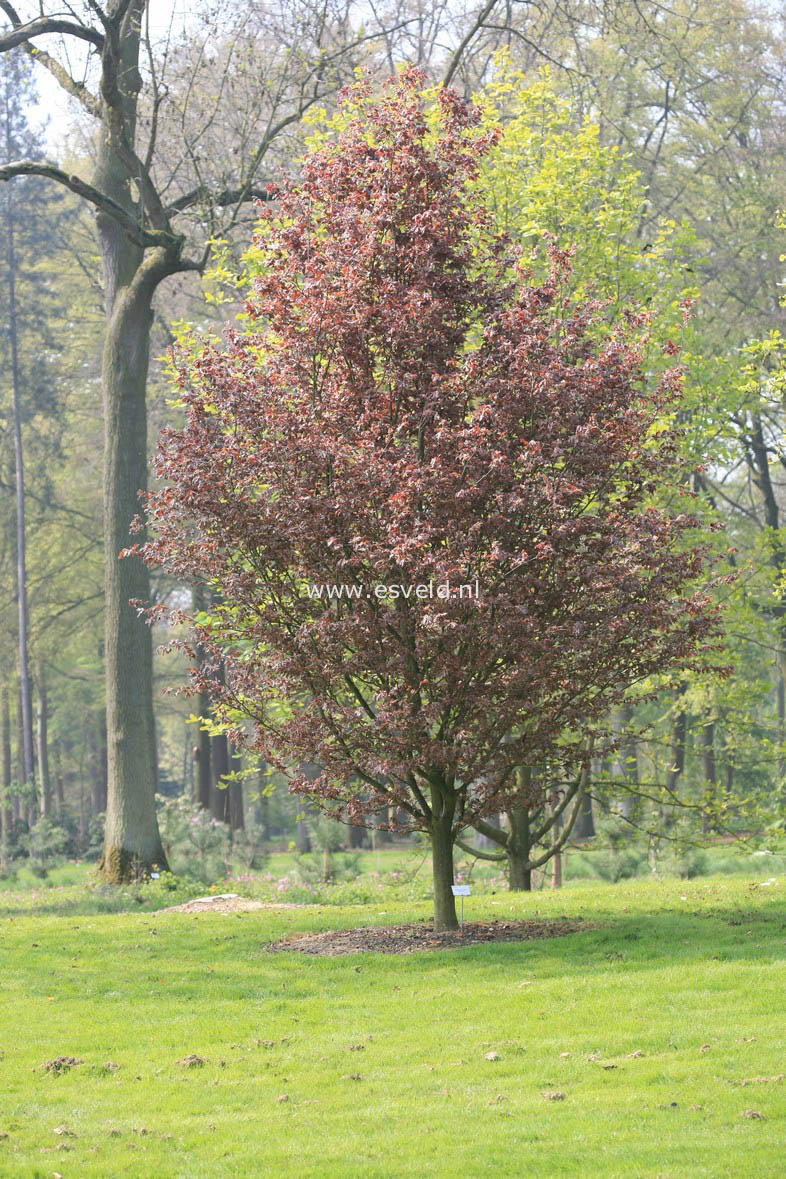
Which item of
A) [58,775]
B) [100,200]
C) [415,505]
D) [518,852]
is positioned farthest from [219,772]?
[415,505]

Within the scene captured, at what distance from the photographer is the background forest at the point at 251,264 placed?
13852mm

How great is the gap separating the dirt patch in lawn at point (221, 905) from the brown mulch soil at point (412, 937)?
244cm

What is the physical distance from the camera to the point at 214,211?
15820mm

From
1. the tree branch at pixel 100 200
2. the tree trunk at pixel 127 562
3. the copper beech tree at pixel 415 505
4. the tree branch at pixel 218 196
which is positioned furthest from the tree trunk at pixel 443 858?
the tree branch at pixel 218 196

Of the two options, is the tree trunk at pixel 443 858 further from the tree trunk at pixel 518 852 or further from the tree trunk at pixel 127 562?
the tree trunk at pixel 127 562

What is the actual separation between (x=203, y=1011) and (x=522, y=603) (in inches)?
134

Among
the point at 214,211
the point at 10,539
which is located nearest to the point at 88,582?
the point at 10,539

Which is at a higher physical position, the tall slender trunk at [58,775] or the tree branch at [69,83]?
the tree branch at [69,83]

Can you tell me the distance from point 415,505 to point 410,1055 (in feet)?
12.1

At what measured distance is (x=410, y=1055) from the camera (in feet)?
20.6

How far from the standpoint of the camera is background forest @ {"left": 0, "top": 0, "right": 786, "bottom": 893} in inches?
545

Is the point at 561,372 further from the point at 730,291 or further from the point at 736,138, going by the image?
the point at 736,138

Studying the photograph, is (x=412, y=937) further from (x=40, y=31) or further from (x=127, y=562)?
(x=40, y=31)

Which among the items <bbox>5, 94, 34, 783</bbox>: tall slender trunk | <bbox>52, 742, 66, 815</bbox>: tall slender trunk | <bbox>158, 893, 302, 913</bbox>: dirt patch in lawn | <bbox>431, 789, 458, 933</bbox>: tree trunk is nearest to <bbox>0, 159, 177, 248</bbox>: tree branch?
<bbox>158, 893, 302, 913</bbox>: dirt patch in lawn
